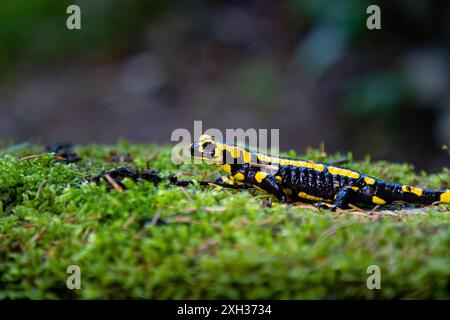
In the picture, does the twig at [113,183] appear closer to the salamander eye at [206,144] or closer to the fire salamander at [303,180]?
the fire salamander at [303,180]

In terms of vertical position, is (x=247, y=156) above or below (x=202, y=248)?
above

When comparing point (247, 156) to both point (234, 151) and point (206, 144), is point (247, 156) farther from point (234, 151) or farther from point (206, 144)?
point (206, 144)

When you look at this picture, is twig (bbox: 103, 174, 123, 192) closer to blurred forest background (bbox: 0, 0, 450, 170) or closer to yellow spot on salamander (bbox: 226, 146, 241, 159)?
yellow spot on salamander (bbox: 226, 146, 241, 159)

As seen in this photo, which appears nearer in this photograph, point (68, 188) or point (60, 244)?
point (60, 244)

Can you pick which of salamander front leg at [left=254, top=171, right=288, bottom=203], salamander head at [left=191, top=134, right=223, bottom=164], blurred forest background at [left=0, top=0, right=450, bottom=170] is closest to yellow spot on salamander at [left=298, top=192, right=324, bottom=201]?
salamander front leg at [left=254, top=171, right=288, bottom=203]

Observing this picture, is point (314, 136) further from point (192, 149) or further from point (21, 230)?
point (21, 230)

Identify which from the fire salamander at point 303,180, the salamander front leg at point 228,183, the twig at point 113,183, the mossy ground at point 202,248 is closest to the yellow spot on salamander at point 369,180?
the fire salamander at point 303,180

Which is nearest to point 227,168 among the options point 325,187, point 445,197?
point 325,187
